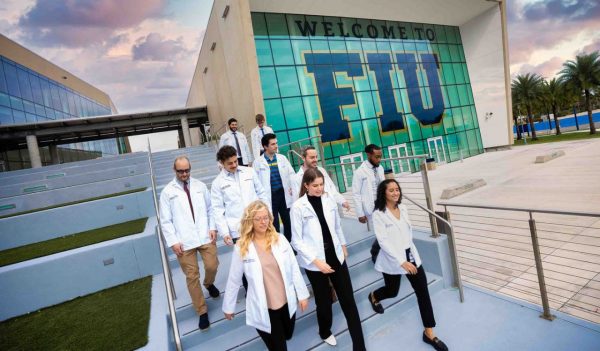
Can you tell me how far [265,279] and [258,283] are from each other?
86 mm

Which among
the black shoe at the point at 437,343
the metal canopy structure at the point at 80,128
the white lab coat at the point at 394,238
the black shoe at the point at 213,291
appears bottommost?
the black shoe at the point at 437,343

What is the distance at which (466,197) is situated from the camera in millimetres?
11234

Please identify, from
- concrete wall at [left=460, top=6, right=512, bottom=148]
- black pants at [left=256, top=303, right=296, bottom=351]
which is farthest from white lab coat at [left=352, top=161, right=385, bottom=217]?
concrete wall at [left=460, top=6, right=512, bottom=148]

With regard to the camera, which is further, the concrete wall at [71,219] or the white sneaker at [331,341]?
the concrete wall at [71,219]

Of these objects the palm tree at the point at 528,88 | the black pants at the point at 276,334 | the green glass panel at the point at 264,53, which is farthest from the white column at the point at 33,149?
the palm tree at the point at 528,88

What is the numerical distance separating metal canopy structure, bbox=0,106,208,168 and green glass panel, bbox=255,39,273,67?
8845 mm

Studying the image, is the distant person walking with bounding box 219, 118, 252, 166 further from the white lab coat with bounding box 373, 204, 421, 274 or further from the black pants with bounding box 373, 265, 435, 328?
the black pants with bounding box 373, 265, 435, 328

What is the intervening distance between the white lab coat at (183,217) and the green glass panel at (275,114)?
39.1ft

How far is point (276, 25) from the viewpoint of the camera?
15.7 m

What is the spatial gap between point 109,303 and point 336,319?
3.00 metres

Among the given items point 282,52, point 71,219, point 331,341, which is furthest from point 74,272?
point 282,52

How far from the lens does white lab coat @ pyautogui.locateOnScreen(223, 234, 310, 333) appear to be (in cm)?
232

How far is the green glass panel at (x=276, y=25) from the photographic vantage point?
15.6 m

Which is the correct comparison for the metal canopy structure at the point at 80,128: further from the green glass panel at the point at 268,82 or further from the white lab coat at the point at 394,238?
the white lab coat at the point at 394,238
